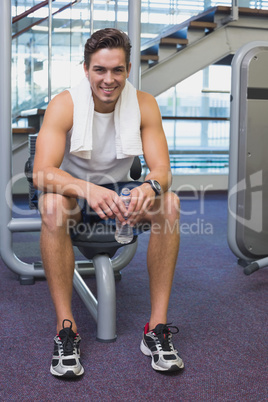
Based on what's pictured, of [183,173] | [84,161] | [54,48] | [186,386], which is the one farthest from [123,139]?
[183,173]

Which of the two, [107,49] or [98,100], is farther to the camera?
[98,100]

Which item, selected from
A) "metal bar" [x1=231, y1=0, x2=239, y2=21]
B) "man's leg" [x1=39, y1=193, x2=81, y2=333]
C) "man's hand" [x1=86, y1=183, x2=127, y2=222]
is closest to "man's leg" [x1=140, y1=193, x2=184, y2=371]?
"man's hand" [x1=86, y1=183, x2=127, y2=222]

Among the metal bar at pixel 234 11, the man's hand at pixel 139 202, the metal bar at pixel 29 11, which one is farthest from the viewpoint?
the metal bar at pixel 234 11

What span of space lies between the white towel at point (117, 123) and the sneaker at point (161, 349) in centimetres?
52

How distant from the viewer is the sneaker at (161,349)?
4.13 feet

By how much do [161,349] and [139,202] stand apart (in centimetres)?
39

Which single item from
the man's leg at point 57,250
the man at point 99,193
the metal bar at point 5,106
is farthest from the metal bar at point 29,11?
the man's leg at point 57,250

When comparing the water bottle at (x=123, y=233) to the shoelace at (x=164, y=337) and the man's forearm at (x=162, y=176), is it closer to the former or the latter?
the man's forearm at (x=162, y=176)

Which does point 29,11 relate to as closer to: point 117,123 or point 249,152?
point 249,152

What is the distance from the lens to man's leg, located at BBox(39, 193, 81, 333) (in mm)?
1336

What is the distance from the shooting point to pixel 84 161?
1.53 m

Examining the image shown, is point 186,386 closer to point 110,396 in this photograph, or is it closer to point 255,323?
point 110,396

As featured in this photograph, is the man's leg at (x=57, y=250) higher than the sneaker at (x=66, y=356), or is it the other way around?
the man's leg at (x=57, y=250)

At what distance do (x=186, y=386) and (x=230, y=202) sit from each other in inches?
41.0
